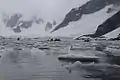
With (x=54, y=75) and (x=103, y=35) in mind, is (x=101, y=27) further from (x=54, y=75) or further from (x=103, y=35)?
(x=54, y=75)

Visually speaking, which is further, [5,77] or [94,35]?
[94,35]

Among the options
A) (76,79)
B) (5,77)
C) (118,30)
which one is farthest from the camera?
(118,30)

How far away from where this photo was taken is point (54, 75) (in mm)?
22234

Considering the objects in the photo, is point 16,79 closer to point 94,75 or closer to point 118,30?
point 94,75

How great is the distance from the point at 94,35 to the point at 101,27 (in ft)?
28.0

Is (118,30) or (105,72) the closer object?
(105,72)

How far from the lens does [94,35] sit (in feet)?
607

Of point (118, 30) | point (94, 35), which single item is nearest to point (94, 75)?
point (118, 30)

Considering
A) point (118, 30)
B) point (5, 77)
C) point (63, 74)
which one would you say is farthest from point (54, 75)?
point (118, 30)

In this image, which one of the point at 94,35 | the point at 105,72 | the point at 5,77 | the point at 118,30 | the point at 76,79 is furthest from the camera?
the point at 94,35

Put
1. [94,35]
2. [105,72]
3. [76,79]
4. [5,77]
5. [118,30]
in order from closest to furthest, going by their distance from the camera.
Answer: [76,79], [5,77], [105,72], [118,30], [94,35]

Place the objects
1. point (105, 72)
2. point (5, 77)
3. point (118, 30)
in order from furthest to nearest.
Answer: point (118, 30), point (105, 72), point (5, 77)

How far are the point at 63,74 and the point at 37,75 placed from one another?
7.33ft

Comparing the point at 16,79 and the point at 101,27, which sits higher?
the point at 101,27
